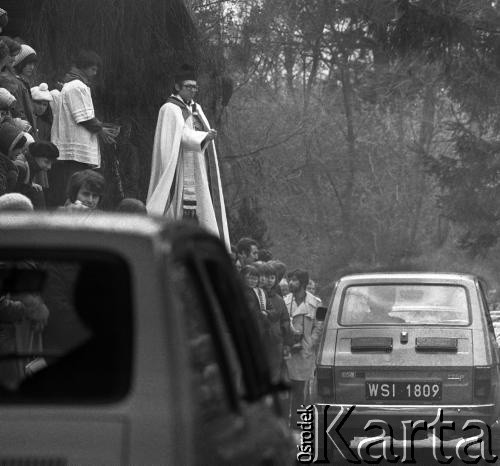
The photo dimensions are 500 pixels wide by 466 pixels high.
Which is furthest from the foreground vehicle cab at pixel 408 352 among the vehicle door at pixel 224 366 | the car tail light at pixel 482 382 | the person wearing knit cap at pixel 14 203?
the vehicle door at pixel 224 366

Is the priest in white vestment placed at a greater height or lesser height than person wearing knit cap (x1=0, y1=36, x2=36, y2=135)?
lesser

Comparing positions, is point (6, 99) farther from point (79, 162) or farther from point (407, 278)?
point (407, 278)

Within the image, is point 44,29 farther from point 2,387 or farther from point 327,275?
point 327,275

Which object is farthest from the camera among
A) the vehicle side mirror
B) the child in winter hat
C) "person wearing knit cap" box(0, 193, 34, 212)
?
the vehicle side mirror

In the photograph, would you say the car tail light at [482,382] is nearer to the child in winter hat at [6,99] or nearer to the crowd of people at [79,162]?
the crowd of people at [79,162]

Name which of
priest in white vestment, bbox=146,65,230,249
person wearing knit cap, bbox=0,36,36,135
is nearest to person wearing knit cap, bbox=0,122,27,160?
person wearing knit cap, bbox=0,36,36,135

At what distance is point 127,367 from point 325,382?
9.59 m

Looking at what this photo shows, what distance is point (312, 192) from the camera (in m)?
48.2

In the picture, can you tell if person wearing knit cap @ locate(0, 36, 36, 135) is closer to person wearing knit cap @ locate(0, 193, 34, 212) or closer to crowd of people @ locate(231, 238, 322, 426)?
crowd of people @ locate(231, 238, 322, 426)

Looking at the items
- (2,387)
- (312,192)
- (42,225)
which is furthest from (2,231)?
(312,192)

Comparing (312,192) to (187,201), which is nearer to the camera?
(187,201)

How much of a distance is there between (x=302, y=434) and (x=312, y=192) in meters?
35.7

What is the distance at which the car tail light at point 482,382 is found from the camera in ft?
41.0

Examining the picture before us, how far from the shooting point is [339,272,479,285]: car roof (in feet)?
44.1
